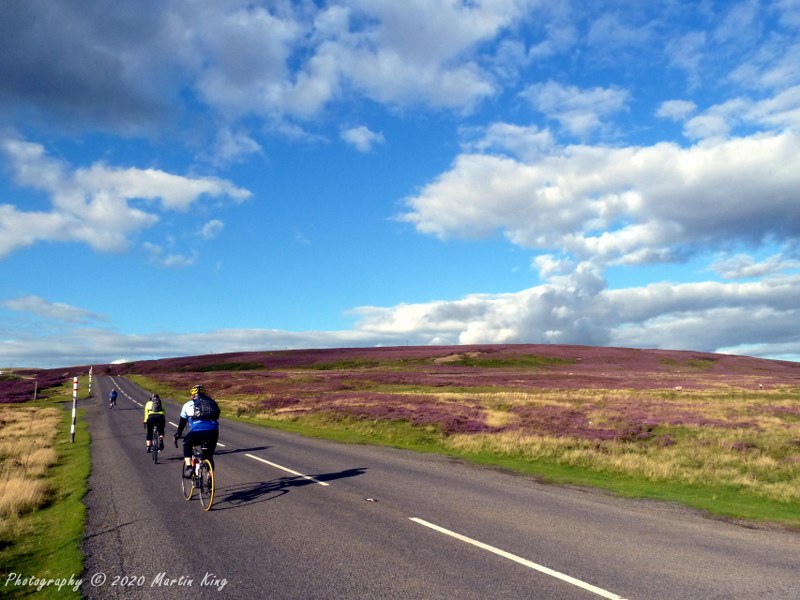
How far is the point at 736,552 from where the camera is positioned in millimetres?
8164

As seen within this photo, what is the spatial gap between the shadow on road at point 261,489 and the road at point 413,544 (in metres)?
0.05

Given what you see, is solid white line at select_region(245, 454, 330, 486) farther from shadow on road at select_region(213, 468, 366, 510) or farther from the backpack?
the backpack

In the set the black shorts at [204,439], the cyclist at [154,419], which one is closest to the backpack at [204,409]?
the black shorts at [204,439]

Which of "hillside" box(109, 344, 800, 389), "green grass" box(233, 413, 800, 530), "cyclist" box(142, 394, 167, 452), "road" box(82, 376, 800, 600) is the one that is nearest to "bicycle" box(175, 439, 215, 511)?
"road" box(82, 376, 800, 600)

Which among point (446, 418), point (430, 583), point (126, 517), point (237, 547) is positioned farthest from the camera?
point (446, 418)

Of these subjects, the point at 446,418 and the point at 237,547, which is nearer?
the point at 237,547

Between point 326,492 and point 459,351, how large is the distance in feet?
326

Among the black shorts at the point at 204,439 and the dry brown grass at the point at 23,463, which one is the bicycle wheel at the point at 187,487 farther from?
the dry brown grass at the point at 23,463

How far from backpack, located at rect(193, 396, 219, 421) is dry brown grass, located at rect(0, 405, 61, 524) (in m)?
3.65

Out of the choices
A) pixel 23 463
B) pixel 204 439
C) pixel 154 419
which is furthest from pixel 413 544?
pixel 23 463

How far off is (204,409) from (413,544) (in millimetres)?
5714

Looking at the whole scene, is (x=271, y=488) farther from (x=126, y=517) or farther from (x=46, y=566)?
(x=46, y=566)

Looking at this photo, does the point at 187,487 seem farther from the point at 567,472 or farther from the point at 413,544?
the point at 567,472

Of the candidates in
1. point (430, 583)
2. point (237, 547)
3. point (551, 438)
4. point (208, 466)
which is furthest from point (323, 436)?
point (430, 583)
